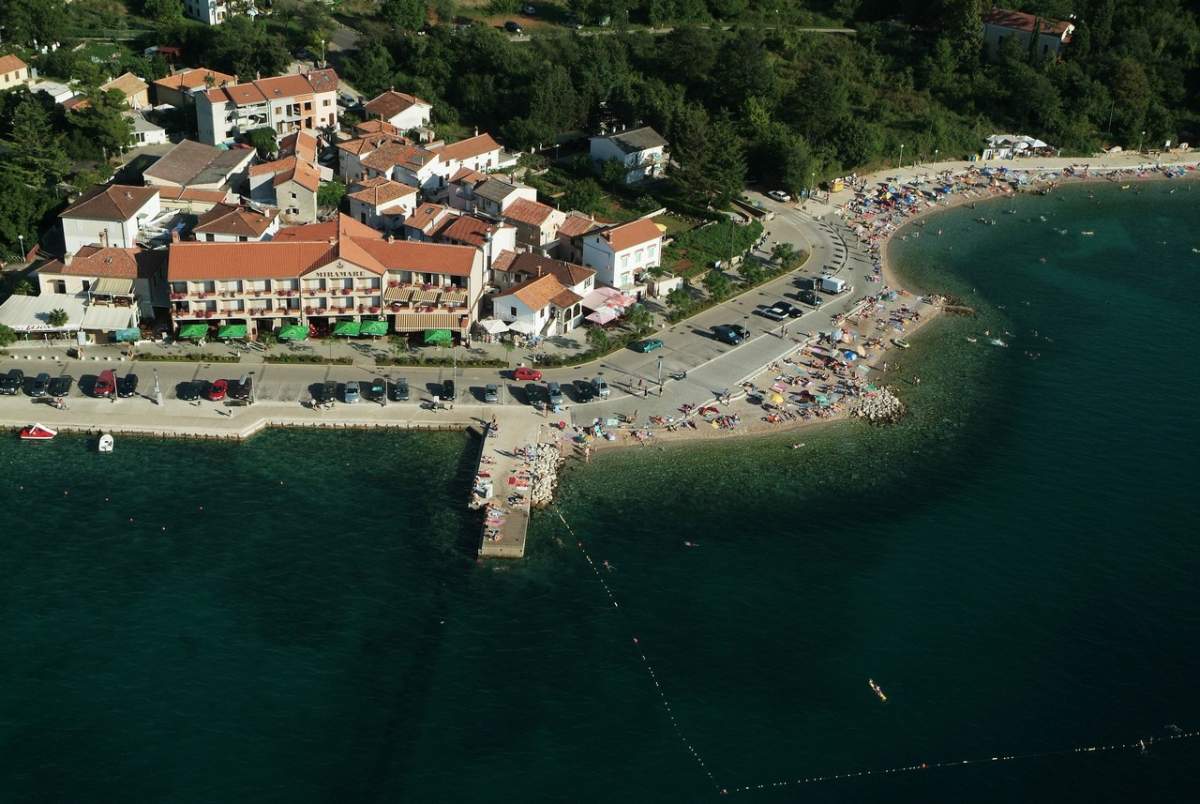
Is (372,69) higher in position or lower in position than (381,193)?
higher

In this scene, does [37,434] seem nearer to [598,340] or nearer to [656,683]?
[598,340]

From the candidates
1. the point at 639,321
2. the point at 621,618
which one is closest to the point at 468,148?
the point at 639,321

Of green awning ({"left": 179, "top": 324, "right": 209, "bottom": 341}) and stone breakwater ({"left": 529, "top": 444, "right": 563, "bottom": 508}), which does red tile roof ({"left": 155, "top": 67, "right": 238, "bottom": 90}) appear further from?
stone breakwater ({"left": 529, "top": 444, "right": 563, "bottom": 508})

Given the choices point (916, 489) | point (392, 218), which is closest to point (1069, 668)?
point (916, 489)

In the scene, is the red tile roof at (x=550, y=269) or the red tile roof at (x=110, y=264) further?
the red tile roof at (x=550, y=269)

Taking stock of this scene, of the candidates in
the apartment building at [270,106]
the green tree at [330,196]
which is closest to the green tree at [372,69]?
the apartment building at [270,106]

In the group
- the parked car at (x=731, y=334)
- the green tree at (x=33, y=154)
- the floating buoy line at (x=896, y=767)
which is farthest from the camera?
the green tree at (x=33, y=154)

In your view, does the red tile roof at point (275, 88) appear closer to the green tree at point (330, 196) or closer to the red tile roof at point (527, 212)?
the green tree at point (330, 196)
